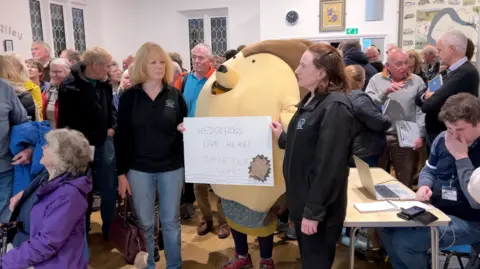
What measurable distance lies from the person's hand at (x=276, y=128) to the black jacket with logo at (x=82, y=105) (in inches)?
55.6

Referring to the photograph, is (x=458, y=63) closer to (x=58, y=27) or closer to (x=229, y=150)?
(x=229, y=150)

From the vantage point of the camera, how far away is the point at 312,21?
7.12 meters

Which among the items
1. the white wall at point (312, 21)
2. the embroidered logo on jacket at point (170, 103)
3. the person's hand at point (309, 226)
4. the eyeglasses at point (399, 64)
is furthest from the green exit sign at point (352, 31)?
the person's hand at point (309, 226)

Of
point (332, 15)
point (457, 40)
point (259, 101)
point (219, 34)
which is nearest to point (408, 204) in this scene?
point (259, 101)

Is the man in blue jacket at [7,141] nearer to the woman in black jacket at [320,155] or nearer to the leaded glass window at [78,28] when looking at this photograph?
the woman in black jacket at [320,155]

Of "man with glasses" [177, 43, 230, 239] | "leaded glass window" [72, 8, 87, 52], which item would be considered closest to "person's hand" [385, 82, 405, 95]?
"man with glasses" [177, 43, 230, 239]

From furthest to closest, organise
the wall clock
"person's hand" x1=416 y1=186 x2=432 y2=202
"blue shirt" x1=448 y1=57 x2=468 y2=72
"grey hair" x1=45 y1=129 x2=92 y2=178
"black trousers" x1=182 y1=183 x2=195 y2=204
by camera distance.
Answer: the wall clock < "black trousers" x1=182 y1=183 x2=195 y2=204 < "blue shirt" x1=448 y1=57 x2=468 y2=72 < "person's hand" x1=416 y1=186 x2=432 y2=202 < "grey hair" x1=45 y1=129 x2=92 y2=178

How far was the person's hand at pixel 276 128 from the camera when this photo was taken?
211cm

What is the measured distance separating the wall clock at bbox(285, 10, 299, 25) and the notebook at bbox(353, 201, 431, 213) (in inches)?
218

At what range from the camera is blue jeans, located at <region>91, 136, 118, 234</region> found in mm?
3107

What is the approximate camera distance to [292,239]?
10.4 feet

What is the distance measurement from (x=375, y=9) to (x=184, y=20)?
3.77 meters

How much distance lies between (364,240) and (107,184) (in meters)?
1.94

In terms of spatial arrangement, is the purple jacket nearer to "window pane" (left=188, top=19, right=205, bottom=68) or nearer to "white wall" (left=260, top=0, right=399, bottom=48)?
"white wall" (left=260, top=0, right=399, bottom=48)
